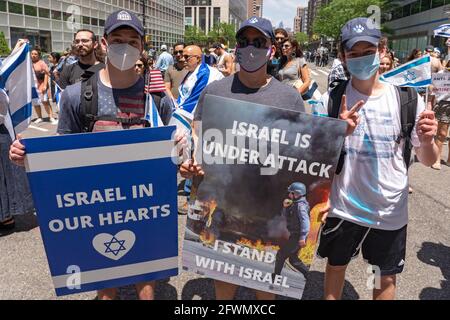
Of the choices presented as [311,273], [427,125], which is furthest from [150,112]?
[311,273]

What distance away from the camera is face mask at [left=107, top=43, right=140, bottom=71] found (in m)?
2.28

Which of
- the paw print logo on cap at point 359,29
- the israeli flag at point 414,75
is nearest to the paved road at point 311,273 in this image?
the israeli flag at point 414,75

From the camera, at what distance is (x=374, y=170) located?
228 cm

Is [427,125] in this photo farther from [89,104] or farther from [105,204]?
[89,104]

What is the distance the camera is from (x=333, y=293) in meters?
2.62

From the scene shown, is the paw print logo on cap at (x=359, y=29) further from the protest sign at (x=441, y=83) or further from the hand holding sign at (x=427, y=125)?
the protest sign at (x=441, y=83)

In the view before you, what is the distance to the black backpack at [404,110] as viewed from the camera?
2.21m

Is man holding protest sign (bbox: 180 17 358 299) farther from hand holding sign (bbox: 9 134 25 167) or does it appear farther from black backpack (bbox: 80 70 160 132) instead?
hand holding sign (bbox: 9 134 25 167)

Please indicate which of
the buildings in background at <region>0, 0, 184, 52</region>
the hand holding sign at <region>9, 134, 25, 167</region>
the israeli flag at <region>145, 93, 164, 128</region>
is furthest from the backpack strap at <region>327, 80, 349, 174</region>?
the buildings in background at <region>0, 0, 184, 52</region>

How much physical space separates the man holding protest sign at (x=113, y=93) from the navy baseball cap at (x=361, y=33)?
1.16 m

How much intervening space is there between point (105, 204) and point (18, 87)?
8.42 feet

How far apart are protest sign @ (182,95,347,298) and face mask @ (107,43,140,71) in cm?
57

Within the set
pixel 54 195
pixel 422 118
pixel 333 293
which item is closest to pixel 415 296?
pixel 333 293
